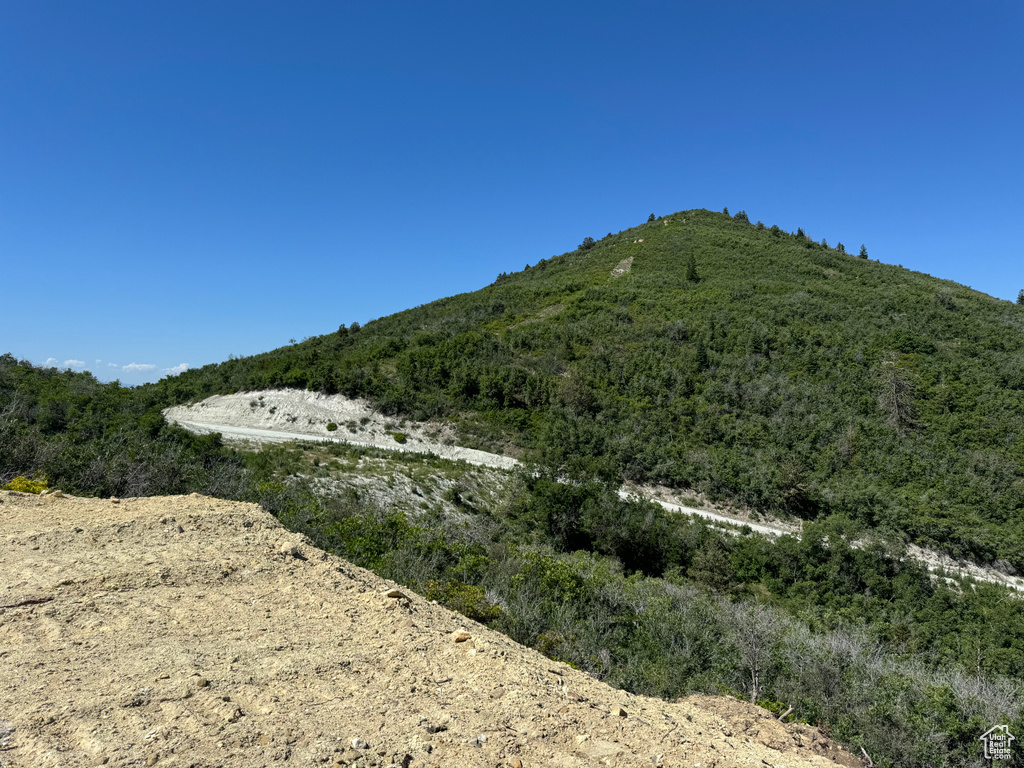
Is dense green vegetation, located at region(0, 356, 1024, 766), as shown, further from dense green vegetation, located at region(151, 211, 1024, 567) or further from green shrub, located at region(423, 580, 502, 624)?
dense green vegetation, located at region(151, 211, 1024, 567)

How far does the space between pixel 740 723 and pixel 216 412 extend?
101 ft

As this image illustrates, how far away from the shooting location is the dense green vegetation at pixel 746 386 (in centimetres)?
2191

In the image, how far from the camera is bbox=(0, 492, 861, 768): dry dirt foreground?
2809 millimetres

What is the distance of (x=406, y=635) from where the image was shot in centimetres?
441

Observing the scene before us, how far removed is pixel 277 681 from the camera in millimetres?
3516

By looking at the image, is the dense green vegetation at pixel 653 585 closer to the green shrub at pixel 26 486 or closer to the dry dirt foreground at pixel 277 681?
the green shrub at pixel 26 486

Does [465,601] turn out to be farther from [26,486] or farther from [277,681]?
[26,486]

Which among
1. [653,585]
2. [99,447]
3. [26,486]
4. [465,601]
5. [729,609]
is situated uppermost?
[99,447]

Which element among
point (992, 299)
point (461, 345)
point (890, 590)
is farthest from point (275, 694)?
point (992, 299)

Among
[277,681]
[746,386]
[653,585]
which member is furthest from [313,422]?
[746,386]

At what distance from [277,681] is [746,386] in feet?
101

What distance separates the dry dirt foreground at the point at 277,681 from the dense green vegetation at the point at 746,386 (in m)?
16.5

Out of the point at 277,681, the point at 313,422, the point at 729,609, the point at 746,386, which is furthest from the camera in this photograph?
the point at 746,386

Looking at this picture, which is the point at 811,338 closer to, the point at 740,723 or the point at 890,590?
the point at 890,590
